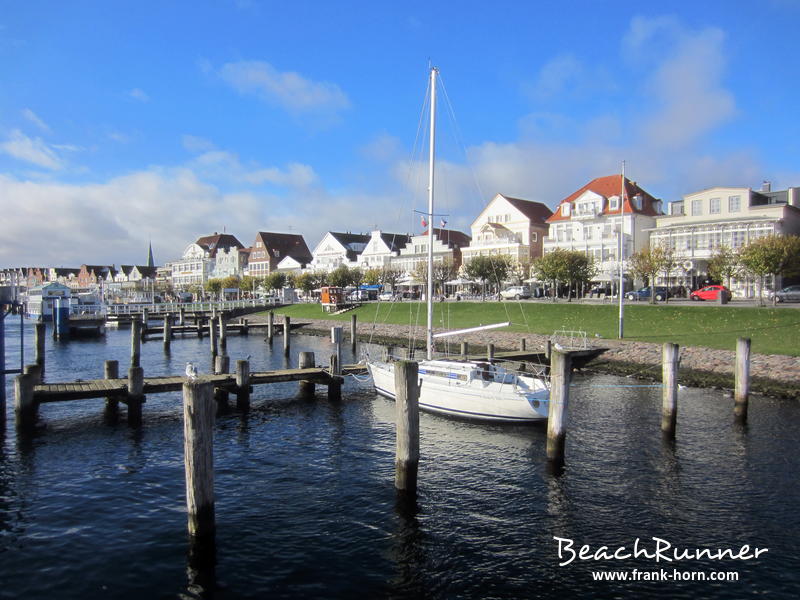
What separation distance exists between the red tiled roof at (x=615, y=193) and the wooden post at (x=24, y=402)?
239 feet

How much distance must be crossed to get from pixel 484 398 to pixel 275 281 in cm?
10376

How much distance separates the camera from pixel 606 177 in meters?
87.8

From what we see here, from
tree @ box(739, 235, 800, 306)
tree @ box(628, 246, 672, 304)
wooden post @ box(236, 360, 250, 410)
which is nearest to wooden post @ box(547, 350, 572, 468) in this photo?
wooden post @ box(236, 360, 250, 410)

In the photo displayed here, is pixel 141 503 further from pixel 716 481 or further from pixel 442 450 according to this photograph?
pixel 716 481

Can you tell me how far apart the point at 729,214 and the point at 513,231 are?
31.9 metres

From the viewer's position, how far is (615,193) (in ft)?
274

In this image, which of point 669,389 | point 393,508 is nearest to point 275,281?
point 669,389

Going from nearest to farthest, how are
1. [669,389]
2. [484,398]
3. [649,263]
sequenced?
[669,389], [484,398], [649,263]

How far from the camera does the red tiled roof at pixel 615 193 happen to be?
265 ft

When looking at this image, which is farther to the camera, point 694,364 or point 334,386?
point 694,364

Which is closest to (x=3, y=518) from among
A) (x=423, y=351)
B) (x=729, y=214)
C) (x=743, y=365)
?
(x=743, y=365)

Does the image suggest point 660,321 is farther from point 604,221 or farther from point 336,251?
point 336,251

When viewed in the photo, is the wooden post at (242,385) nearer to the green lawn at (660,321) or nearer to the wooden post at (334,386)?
the wooden post at (334,386)

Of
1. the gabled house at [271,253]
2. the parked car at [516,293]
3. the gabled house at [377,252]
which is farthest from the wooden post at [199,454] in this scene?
the gabled house at [271,253]
